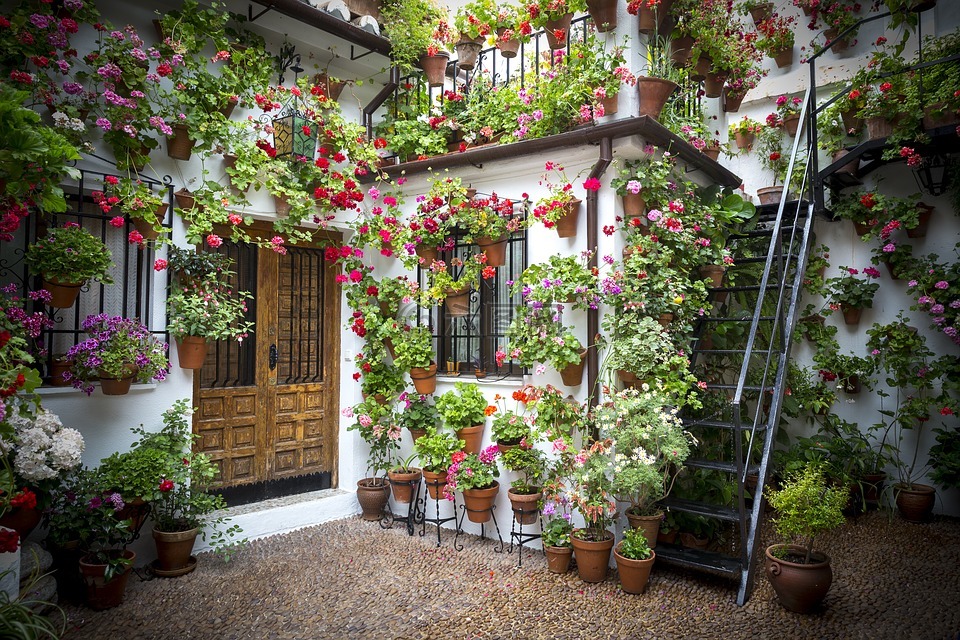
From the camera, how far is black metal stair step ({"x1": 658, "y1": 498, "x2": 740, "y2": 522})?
4.06 meters

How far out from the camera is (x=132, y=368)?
4273 mm

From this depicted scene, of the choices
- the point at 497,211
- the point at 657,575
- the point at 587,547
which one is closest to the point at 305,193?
the point at 497,211

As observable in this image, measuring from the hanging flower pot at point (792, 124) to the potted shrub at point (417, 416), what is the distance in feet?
16.5

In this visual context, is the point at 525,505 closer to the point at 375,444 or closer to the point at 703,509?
the point at 703,509

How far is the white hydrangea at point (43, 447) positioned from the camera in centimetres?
342

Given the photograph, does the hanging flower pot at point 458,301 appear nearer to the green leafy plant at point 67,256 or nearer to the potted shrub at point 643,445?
the potted shrub at point 643,445

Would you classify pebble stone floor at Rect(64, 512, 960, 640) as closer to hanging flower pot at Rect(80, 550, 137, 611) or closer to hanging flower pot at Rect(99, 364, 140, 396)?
hanging flower pot at Rect(80, 550, 137, 611)

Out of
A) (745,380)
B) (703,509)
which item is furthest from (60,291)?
(745,380)

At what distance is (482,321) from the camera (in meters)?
5.69

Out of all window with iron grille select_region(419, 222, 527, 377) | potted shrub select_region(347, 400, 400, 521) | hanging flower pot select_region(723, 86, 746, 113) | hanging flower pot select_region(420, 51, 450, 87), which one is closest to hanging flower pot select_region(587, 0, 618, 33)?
hanging flower pot select_region(420, 51, 450, 87)

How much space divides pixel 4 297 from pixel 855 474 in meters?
7.28

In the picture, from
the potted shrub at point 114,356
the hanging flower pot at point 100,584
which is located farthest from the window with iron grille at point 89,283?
the hanging flower pot at point 100,584

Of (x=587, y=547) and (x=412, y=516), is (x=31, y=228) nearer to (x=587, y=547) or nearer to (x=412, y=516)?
(x=412, y=516)

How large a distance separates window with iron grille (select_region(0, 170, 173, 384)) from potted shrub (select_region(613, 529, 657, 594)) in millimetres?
3912
